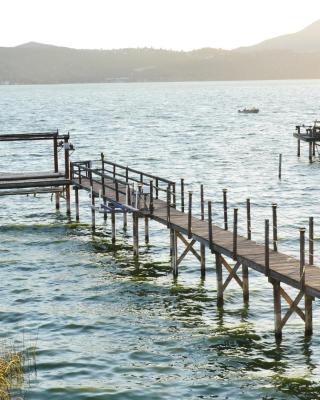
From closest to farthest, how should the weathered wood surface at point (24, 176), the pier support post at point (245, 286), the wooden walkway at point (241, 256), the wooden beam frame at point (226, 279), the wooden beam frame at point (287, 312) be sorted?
1. the wooden walkway at point (241, 256)
2. the wooden beam frame at point (287, 312)
3. the wooden beam frame at point (226, 279)
4. the pier support post at point (245, 286)
5. the weathered wood surface at point (24, 176)

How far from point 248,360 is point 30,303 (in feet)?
32.0

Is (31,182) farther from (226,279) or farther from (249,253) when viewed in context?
(249,253)

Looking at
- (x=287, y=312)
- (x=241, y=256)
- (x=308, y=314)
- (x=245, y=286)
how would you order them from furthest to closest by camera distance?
(x=245, y=286) < (x=241, y=256) < (x=308, y=314) < (x=287, y=312)

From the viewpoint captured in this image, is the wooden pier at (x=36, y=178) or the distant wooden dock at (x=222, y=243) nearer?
the distant wooden dock at (x=222, y=243)

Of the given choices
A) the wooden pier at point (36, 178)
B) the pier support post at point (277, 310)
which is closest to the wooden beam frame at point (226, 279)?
the pier support post at point (277, 310)

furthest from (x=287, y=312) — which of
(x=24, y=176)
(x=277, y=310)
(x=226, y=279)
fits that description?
(x=24, y=176)

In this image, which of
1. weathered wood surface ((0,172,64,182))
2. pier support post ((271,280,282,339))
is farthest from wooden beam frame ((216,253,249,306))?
weathered wood surface ((0,172,64,182))

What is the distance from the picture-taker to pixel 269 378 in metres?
23.7

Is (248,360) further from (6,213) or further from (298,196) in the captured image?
(298,196)

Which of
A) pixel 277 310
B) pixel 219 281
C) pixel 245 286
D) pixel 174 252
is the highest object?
pixel 174 252

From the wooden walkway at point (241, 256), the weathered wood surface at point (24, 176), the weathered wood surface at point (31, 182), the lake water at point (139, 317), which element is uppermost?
A: the weathered wood surface at point (24, 176)

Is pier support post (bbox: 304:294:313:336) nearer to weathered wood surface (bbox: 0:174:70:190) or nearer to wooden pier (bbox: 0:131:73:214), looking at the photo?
wooden pier (bbox: 0:131:73:214)

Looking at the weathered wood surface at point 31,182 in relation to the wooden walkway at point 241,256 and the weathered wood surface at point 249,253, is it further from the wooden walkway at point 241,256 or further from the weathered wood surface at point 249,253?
the weathered wood surface at point 249,253

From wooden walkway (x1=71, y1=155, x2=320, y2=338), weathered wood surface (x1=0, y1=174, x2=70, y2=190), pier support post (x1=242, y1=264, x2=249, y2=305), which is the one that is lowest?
pier support post (x1=242, y1=264, x2=249, y2=305)
